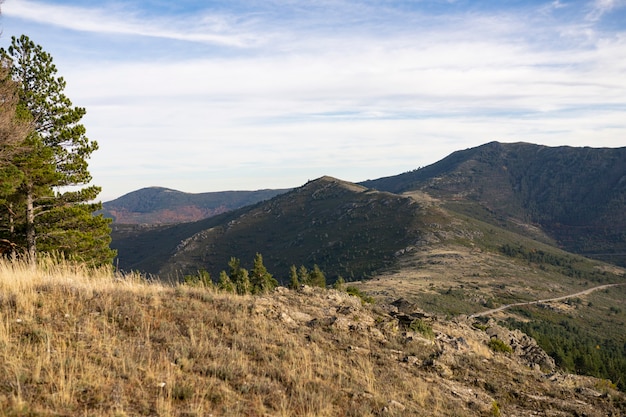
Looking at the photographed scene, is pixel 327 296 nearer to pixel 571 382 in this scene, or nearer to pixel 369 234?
pixel 571 382

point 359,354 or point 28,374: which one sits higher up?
point 28,374

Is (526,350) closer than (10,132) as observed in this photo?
No

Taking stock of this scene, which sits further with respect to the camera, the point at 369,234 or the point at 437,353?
the point at 369,234

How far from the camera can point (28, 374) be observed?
5.82 m

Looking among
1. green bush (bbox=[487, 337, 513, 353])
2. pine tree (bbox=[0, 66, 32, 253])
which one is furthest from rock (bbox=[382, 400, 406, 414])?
pine tree (bbox=[0, 66, 32, 253])

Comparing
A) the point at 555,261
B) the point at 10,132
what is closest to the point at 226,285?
the point at 10,132

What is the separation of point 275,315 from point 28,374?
19.9ft

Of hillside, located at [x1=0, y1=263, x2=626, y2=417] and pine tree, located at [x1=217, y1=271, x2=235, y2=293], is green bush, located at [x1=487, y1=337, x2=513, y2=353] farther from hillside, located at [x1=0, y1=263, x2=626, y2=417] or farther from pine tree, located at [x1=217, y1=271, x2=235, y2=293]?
pine tree, located at [x1=217, y1=271, x2=235, y2=293]

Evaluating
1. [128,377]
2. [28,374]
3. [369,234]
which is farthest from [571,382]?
[369,234]

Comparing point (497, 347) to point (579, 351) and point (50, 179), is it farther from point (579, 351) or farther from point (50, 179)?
point (579, 351)

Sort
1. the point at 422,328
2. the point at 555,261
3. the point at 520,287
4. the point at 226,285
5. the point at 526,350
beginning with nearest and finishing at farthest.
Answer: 1. the point at 422,328
2. the point at 526,350
3. the point at 226,285
4. the point at 520,287
5. the point at 555,261

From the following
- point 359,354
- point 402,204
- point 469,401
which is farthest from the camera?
point 402,204

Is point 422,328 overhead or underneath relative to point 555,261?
overhead

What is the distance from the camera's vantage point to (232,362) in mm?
7543
